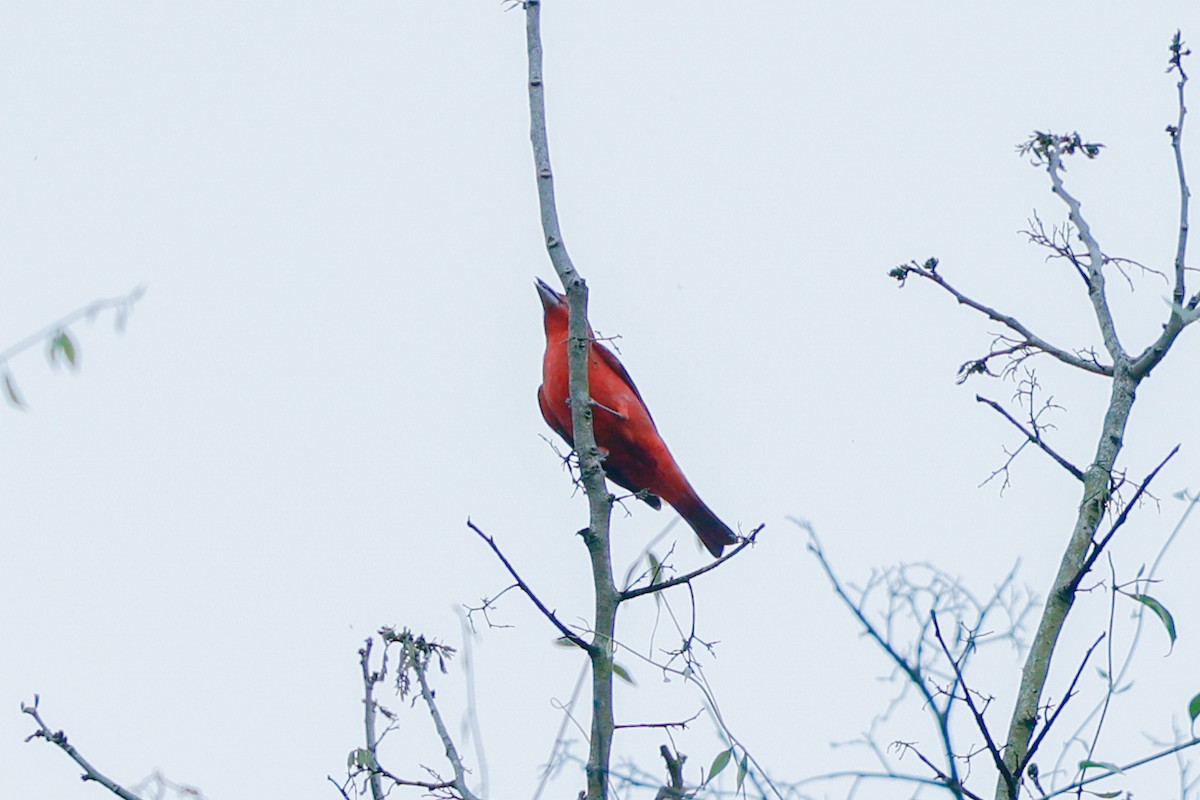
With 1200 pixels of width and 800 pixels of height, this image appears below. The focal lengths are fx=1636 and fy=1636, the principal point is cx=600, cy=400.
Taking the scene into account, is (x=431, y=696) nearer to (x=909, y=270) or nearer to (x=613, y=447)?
(x=909, y=270)

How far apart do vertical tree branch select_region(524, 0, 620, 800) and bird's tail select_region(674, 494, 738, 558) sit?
328 centimetres

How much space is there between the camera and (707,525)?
735 cm

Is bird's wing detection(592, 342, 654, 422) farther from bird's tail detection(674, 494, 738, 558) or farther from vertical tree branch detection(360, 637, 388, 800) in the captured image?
vertical tree branch detection(360, 637, 388, 800)

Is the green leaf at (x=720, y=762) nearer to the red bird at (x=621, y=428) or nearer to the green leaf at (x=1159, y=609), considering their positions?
the green leaf at (x=1159, y=609)

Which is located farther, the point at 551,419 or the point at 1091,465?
the point at 551,419

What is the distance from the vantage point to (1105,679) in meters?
3.25

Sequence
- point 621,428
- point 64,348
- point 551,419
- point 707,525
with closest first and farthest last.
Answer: point 64,348, point 621,428, point 551,419, point 707,525

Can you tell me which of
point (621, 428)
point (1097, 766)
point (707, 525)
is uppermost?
point (707, 525)

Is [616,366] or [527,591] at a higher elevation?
[616,366]

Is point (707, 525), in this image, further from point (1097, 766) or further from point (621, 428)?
point (1097, 766)

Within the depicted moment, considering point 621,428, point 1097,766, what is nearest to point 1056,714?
point 1097,766

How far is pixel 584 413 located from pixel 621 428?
8.73 ft

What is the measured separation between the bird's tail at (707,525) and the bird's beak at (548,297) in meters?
1.06

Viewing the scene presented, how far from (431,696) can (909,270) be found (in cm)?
169
